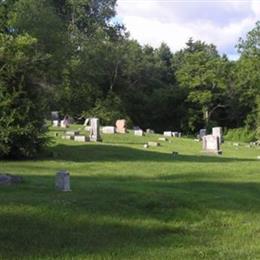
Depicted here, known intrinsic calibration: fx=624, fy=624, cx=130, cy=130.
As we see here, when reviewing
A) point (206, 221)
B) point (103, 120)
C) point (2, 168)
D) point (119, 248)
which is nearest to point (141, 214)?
point (206, 221)

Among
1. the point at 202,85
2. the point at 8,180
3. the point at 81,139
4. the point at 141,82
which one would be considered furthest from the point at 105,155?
the point at 141,82

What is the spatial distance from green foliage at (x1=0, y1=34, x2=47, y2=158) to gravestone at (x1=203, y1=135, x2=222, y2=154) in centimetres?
1147

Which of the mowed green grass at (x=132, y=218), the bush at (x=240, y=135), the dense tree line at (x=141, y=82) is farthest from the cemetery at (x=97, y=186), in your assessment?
the bush at (x=240, y=135)

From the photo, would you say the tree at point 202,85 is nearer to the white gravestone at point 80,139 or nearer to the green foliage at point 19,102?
the white gravestone at point 80,139

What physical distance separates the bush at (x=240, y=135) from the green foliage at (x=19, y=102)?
43683 mm

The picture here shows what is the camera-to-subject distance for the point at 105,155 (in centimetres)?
2564

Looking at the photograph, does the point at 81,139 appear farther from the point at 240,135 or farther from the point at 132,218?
the point at 240,135

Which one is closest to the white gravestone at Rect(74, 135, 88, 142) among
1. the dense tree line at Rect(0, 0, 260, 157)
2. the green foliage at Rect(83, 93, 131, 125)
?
the dense tree line at Rect(0, 0, 260, 157)

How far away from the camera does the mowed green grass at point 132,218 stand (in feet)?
31.3

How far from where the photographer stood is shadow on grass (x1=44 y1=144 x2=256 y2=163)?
24.4 m

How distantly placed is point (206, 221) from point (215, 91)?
62.4 metres

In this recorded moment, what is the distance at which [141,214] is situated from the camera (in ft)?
39.5

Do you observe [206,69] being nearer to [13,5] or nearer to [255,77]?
[255,77]

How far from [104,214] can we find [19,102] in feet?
42.3
